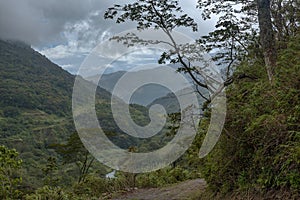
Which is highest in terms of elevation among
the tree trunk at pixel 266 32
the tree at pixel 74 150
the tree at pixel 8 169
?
the tree trunk at pixel 266 32

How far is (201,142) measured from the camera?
5305 millimetres

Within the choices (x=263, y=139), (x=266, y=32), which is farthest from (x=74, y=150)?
(x=263, y=139)

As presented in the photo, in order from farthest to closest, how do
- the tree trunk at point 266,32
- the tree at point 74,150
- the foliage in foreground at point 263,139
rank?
1. the tree at point 74,150
2. the tree trunk at point 266,32
3. the foliage in foreground at point 263,139

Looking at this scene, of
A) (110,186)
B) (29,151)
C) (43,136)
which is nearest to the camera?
(110,186)

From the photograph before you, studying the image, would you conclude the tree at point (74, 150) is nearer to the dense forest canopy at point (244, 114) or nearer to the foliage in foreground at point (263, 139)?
the dense forest canopy at point (244, 114)

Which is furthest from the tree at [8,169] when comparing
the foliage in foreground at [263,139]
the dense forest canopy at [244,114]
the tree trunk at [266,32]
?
the tree trunk at [266,32]

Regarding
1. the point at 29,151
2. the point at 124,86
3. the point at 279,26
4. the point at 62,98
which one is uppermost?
the point at 62,98

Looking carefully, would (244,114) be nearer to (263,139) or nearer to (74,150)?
(263,139)

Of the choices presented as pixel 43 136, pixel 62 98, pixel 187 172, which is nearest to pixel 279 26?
pixel 187 172

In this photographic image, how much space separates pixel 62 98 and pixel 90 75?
311 feet

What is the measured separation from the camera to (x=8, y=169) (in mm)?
5133

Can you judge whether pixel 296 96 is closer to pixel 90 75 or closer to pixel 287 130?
pixel 287 130

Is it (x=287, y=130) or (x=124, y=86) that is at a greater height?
(x=124, y=86)

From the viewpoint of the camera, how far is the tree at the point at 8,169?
4.98m
